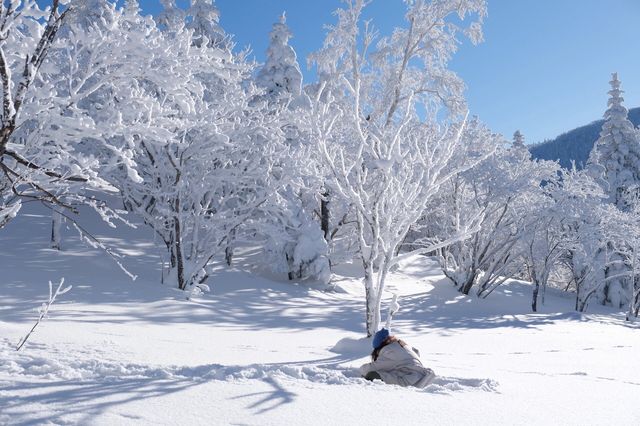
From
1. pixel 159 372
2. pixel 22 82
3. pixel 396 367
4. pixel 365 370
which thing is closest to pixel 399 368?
pixel 396 367

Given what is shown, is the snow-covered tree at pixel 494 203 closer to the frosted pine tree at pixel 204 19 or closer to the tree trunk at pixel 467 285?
the tree trunk at pixel 467 285

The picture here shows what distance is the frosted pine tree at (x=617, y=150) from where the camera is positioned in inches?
1164

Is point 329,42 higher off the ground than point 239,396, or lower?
higher

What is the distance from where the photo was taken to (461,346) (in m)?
9.00

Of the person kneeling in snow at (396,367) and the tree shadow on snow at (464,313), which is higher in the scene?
the person kneeling in snow at (396,367)

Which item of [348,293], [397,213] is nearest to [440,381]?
[397,213]

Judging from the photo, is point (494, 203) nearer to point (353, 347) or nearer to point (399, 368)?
point (353, 347)

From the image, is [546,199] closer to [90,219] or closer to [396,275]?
[396,275]

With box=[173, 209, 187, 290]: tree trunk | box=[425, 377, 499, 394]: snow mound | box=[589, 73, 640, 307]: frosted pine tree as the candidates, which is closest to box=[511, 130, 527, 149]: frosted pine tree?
box=[589, 73, 640, 307]: frosted pine tree

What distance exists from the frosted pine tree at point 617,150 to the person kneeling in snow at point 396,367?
98.5 ft

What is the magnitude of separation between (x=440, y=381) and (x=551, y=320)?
543 inches

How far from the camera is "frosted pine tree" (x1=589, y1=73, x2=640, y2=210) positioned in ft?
97.0

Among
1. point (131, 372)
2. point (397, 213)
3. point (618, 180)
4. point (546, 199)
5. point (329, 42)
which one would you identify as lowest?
point (131, 372)

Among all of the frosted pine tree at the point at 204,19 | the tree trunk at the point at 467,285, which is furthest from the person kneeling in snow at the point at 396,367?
the frosted pine tree at the point at 204,19
